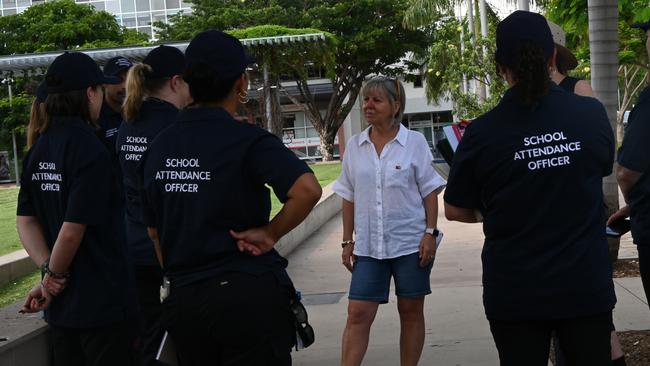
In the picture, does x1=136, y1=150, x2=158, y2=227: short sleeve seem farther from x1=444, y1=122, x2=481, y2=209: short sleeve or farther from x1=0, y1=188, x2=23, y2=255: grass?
x1=0, y1=188, x2=23, y2=255: grass

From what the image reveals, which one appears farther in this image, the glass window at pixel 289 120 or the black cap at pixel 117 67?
the glass window at pixel 289 120

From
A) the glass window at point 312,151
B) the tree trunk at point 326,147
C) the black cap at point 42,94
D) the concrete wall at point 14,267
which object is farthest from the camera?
the glass window at point 312,151

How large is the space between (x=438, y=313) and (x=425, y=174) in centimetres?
284

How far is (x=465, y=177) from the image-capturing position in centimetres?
338

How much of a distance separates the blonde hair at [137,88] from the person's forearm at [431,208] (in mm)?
1684

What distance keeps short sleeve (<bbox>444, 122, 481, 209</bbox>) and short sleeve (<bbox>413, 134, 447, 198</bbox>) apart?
1755 millimetres

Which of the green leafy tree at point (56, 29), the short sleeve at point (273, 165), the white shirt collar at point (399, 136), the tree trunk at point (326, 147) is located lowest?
the tree trunk at point (326, 147)

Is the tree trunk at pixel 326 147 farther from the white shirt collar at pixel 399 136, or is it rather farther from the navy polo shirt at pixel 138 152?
the navy polo shirt at pixel 138 152

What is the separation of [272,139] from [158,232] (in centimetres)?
57

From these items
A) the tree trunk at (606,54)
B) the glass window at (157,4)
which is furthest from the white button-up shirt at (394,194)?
the glass window at (157,4)

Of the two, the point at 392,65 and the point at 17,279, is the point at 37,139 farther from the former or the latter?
the point at 392,65

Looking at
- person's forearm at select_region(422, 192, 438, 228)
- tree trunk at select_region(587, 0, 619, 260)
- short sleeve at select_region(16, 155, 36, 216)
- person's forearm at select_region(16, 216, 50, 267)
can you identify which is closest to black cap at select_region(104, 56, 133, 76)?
short sleeve at select_region(16, 155, 36, 216)

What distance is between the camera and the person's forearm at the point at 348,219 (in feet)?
18.0

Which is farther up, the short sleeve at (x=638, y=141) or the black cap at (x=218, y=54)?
the black cap at (x=218, y=54)
